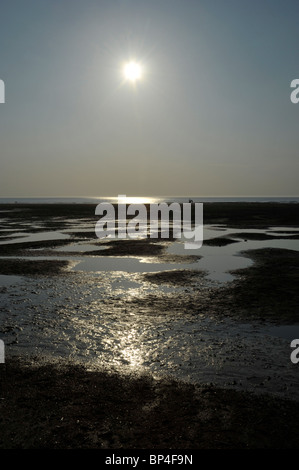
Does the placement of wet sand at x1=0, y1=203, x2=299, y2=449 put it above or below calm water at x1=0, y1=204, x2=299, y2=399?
below

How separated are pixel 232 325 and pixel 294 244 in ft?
68.0

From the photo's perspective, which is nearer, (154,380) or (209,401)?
(209,401)

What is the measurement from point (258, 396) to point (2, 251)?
23340 mm

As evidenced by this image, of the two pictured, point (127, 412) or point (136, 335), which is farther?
point (136, 335)

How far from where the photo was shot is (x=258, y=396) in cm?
721

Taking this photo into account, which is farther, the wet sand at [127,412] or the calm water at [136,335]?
the calm water at [136,335]

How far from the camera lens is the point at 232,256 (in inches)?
960

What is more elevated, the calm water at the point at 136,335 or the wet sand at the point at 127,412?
the calm water at the point at 136,335

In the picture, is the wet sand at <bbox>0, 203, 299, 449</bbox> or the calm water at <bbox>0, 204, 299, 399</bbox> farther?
the calm water at <bbox>0, 204, 299, 399</bbox>

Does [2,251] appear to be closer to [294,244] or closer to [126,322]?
[126,322]
